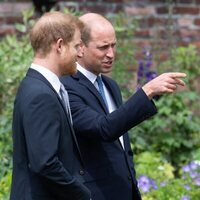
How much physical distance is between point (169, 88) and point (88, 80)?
0.53 metres

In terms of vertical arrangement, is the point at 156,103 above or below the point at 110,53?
below

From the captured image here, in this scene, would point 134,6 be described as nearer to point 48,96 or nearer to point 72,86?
point 72,86

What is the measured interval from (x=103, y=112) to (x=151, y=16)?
3161mm

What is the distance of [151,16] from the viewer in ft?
21.1

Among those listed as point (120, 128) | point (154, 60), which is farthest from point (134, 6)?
point (120, 128)

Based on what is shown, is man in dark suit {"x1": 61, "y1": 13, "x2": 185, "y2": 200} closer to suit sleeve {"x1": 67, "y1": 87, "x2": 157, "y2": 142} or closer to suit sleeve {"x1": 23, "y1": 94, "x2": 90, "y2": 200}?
suit sleeve {"x1": 67, "y1": 87, "x2": 157, "y2": 142}

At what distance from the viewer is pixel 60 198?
2957 millimetres

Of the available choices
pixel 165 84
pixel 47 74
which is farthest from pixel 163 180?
pixel 47 74

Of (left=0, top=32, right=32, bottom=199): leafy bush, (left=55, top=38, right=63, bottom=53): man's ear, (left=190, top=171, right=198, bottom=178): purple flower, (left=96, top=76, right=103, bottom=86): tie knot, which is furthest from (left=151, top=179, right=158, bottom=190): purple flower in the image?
(left=55, top=38, right=63, bottom=53): man's ear

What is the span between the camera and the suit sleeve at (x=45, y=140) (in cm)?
280

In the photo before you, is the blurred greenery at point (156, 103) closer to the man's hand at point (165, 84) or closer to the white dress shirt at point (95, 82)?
the white dress shirt at point (95, 82)

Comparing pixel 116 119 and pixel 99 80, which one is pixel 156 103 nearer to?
pixel 99 80

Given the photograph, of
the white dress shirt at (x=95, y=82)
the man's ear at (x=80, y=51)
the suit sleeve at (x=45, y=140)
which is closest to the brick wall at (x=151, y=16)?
the white dress shirt at (x=95, y=82)

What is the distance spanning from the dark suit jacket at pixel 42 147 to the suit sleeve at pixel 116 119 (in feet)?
0.63
